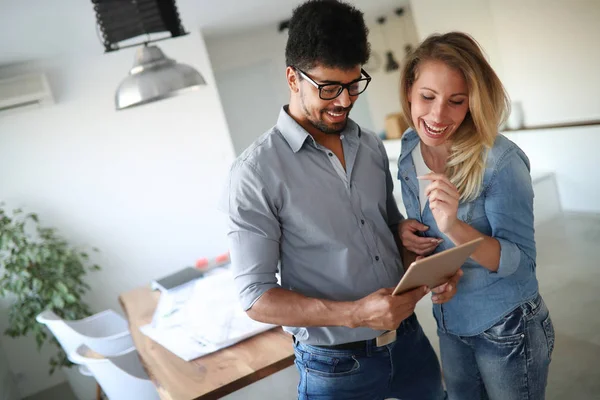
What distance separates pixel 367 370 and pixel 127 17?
184cm

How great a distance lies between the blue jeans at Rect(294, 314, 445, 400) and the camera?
1.65 meters

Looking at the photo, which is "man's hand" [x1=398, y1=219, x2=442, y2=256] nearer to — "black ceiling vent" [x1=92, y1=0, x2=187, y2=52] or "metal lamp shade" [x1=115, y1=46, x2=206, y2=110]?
"metal lamp shade" [x1=115, y1=46, x2=206, y2=110]

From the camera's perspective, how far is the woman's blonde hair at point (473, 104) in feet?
5.05

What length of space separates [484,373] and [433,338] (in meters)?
2.32

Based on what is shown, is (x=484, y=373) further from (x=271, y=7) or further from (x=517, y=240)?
(x=271, y=7)

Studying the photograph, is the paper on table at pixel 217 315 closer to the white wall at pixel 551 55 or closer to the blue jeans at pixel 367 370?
the blue jeans at pixel 367 370

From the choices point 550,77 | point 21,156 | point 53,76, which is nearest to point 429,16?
point 550,77

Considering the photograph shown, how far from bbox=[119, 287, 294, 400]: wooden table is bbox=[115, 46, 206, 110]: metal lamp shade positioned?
1099 millimetres

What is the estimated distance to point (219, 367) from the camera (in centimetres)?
218

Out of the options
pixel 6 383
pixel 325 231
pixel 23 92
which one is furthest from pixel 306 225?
pixel 23 92

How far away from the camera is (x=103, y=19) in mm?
2592

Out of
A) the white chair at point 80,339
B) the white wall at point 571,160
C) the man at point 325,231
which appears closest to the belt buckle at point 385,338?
the man at point 325,231

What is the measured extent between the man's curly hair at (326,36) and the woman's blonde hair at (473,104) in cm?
21

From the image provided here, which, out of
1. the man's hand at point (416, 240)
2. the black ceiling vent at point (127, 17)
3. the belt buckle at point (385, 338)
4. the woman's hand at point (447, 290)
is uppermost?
the black ceiling vent at point (127, 17)
